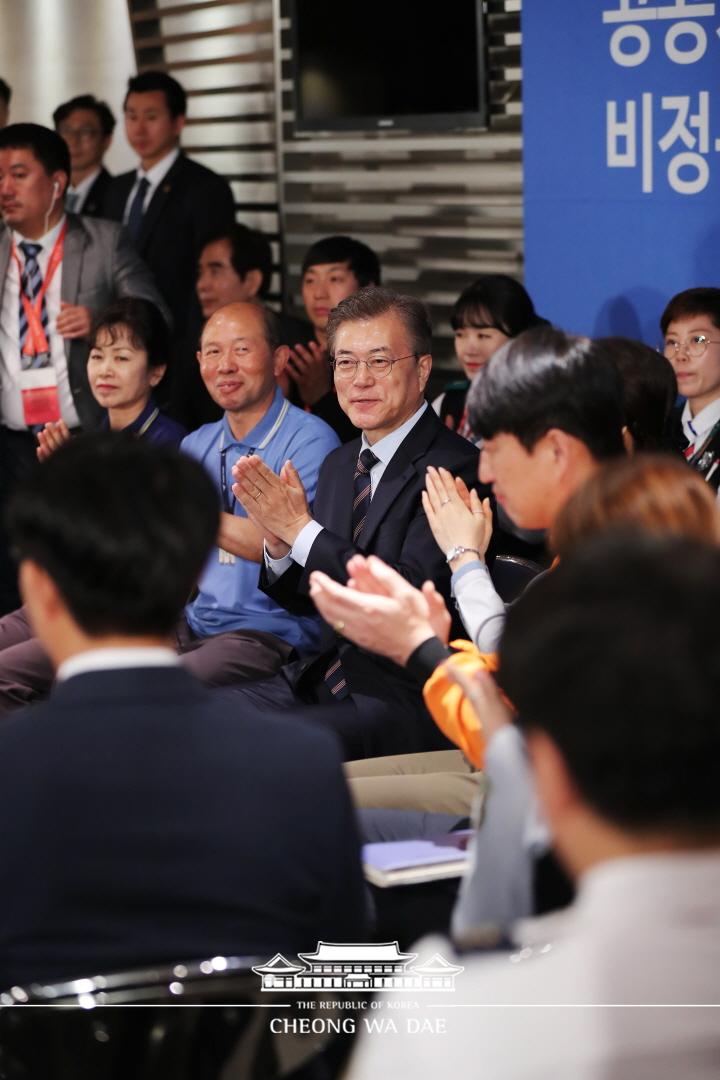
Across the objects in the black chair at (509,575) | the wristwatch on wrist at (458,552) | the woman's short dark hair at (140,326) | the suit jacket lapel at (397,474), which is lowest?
the black chair at (509,575)

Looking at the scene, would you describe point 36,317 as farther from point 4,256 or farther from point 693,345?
point 693,345

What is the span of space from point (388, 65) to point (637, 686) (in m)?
5.26

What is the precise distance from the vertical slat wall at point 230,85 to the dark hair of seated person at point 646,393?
12.2ft

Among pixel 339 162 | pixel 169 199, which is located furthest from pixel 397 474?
pixel 339 162

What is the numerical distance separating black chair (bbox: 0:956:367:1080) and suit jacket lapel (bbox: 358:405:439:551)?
1.74 m

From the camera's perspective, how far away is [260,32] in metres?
6.44

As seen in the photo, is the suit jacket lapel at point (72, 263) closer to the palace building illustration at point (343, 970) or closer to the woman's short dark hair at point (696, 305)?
the woman's short dark hair at point (696, 305)

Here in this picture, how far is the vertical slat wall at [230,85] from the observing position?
6484mm

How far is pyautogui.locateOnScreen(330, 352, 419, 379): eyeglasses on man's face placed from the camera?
326cm

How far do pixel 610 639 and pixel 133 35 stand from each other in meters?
6.65

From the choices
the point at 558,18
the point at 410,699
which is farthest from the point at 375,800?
the point at 558,18

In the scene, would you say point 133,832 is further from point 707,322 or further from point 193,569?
point 707,322

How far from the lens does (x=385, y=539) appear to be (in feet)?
10.2

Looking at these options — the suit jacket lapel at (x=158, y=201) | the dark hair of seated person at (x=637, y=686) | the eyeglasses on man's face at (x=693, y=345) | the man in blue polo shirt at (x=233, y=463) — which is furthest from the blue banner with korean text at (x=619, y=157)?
the dark hair of seated person at (x=637, y=686)
